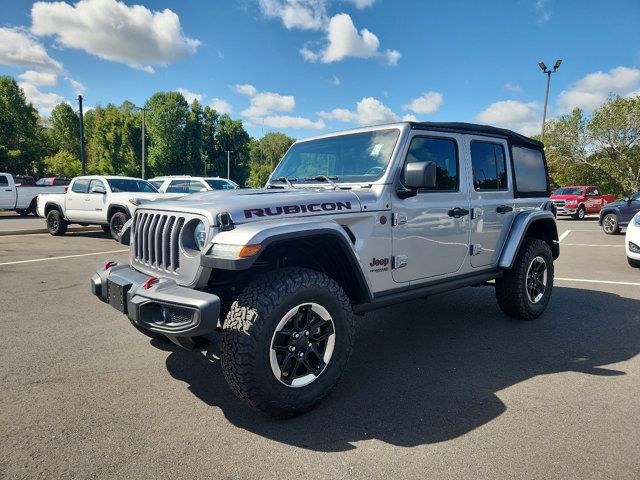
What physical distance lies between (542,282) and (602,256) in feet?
20.0

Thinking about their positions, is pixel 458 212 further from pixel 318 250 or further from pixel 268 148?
pixel 268 148

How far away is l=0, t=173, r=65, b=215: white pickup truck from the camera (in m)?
18.0

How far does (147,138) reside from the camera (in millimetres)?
59406

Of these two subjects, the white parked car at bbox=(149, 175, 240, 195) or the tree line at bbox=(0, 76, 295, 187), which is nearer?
the white parked car at bbox=(149, 175, 240, 195)

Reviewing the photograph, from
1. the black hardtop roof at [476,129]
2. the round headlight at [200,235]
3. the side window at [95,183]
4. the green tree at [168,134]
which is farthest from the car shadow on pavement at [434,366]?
the green tree at [168,134]

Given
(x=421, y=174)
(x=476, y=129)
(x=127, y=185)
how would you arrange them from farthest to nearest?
(x=127, y=185)
(x=476, y=129)
(x=421, y=174)

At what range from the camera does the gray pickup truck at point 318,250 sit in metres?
2.49

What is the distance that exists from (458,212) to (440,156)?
52 centimetres

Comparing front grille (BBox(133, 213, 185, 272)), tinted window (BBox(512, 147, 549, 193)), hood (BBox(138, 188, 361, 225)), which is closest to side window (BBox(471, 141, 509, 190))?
tinted window (BBox(512, 147, 549, 193))

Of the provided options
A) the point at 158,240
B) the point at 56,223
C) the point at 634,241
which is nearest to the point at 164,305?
the point at 158,240

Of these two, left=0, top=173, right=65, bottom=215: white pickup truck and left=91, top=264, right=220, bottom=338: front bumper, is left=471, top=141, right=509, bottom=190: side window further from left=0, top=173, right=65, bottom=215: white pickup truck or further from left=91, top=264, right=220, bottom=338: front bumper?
left=0, top=173, right=65, bottom=215: white pickup truck

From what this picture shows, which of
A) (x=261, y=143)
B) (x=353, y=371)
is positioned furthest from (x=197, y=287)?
(x=261, y=143)

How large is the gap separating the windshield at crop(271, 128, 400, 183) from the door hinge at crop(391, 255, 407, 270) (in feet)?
2.09

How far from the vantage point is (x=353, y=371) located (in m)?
3.42
